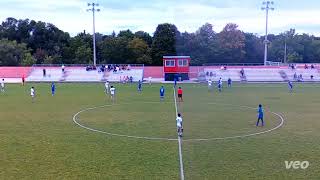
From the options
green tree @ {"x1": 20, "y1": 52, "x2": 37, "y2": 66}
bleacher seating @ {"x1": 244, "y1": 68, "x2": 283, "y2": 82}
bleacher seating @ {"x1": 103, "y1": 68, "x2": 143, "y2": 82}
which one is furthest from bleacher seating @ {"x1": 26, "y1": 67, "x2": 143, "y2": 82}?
bleacher seating @ {"x1": 244, "y1": 68, "x2": 283, "y2": 82}

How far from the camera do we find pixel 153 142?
64.3 feet

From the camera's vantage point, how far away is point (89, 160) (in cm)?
1631

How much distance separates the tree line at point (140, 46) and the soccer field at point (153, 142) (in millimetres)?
48430

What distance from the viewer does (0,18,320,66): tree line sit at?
81250mm

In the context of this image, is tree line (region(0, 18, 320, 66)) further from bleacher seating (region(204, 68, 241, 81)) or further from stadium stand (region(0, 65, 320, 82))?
bleacher seating (region(204, 68, 241, 81))

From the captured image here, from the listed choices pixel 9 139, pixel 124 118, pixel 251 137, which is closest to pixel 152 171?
pixel 251 137

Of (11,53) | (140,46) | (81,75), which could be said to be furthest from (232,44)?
(11,53)

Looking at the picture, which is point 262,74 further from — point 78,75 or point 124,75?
point 78,75

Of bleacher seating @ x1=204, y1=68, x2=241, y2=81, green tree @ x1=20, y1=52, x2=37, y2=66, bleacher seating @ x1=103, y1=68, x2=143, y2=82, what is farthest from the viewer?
green tree @ x1=20, y1=52, x2=37, y2=66

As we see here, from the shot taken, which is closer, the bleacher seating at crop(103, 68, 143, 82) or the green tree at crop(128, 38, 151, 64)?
the bleacher seating at crop(103, 68, 143, 82)

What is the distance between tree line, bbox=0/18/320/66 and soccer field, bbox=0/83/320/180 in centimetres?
4843

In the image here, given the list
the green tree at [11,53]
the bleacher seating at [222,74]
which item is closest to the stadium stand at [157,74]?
the bleacher seating at [222,74]

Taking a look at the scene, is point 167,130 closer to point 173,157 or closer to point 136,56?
point 173,157

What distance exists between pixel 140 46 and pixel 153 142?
63.2 metres
